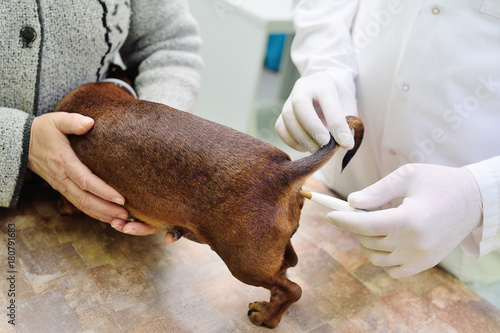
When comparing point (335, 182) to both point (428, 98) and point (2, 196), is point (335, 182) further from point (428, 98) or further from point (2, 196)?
point (2, 196)

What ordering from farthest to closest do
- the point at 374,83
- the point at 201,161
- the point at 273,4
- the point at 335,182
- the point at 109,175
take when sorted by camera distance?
the point at 273,4
the point at 335,182
the point at 374,83
the point at 109,175
the point at 201,161

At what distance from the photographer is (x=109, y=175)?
3.30ft

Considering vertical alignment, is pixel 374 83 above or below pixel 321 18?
below

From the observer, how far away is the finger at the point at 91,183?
1006mm

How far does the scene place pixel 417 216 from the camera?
0.85 m

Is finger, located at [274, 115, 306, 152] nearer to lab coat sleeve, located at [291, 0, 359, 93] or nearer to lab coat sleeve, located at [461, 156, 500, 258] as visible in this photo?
lab coat sleeve, located at [291, 0, 359, 93]

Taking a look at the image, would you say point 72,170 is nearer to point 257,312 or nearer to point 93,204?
point 93,204

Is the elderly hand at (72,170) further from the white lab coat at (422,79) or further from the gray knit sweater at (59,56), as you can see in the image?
the white lab coat at (422,79)

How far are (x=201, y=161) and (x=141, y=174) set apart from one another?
144 mm

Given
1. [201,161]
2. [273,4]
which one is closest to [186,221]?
[201,161]

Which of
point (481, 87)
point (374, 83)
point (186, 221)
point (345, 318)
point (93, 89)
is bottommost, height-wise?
point (345, 318)

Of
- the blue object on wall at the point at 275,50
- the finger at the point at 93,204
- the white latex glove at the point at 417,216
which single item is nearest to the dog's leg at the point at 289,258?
the white latex glove at the point at 417,216

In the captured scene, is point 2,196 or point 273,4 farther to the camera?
point 273,4

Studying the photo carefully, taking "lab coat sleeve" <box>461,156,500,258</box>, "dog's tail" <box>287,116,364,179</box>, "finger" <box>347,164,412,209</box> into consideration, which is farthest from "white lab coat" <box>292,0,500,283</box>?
"dog's tail" <box>287,116,364,179</box>
